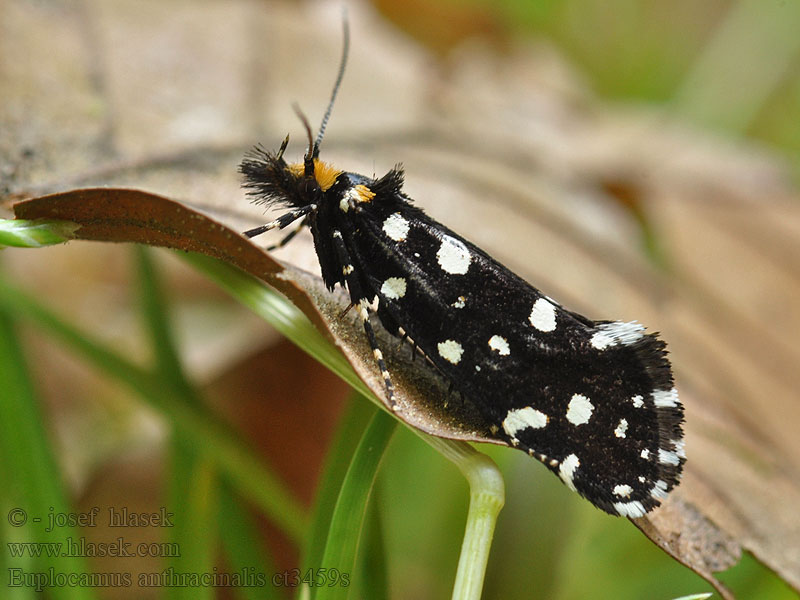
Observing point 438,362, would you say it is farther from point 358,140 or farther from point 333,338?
point 358,140

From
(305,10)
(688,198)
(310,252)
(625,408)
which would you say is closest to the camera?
(625,408)

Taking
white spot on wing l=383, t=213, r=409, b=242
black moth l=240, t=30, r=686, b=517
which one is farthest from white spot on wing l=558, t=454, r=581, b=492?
white spot on wing l=383, t=213, r=409, b=242

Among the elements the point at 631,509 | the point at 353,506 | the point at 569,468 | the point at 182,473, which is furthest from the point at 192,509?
the point at 631,509

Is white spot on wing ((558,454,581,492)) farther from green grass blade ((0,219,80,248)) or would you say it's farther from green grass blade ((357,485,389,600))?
green grass blade ((0,219,80,248))

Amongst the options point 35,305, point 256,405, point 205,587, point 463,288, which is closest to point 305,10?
point 256,405

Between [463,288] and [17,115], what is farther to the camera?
[17,115]

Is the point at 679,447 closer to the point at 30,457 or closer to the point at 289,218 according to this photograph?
the point at 289,218

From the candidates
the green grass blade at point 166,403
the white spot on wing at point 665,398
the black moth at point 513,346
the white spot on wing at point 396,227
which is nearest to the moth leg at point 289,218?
the black moth at point 513,346
